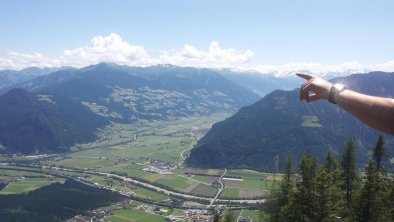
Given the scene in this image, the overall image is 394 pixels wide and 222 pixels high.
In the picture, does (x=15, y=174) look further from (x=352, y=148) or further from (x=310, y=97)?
(x=310, y=97)

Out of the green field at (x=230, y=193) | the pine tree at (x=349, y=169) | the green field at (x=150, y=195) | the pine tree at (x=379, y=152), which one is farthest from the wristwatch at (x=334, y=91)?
the green field at (x=150, y=195)

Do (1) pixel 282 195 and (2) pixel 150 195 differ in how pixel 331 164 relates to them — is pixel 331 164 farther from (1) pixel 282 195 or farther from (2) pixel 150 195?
(2) pixel 150 195

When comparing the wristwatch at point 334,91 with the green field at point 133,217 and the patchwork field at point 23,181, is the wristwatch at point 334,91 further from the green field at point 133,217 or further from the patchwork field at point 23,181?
the patchwork field at point 23,181

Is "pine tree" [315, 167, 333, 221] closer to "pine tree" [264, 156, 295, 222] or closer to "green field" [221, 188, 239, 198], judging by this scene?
"pine tree" [264, 156, 295, 222]

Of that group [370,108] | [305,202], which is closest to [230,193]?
[305,202]

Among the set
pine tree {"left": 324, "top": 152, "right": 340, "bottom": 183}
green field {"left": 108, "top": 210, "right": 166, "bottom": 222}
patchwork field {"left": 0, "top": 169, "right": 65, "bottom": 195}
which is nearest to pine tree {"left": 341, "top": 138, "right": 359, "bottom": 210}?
pine tree {"left": 324, "top": 152, "right": 340, "bottom": 183}

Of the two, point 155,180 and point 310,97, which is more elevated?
point 310,97

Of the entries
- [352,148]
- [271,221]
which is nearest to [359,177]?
[352,148]
